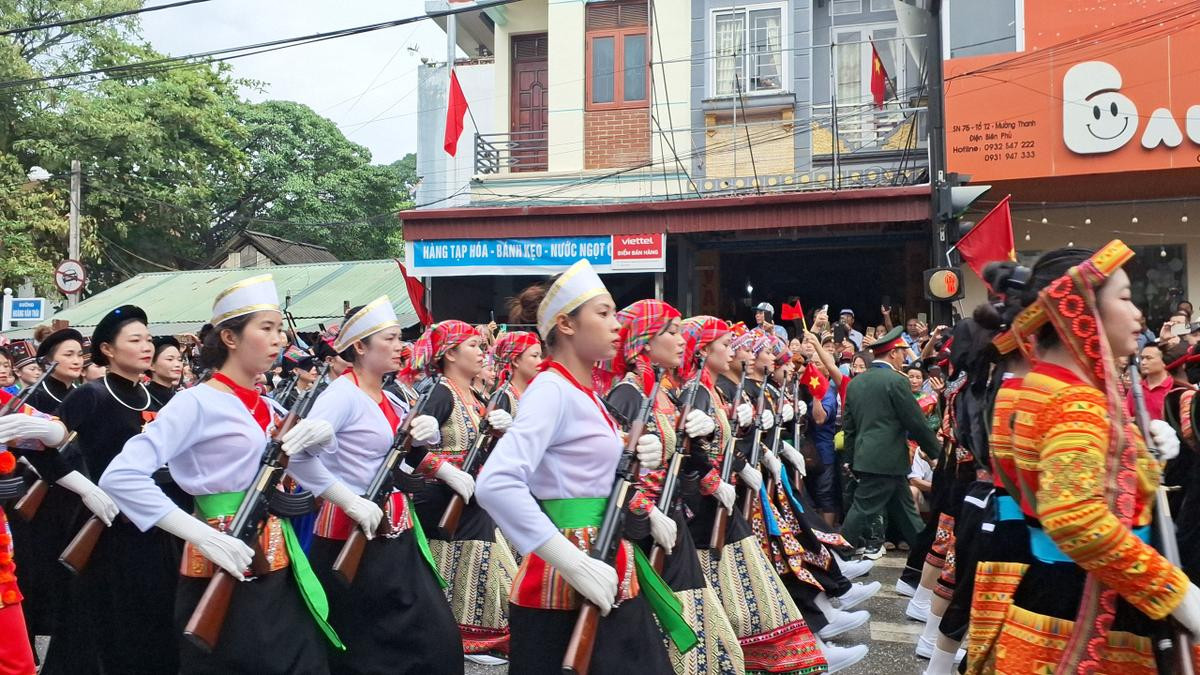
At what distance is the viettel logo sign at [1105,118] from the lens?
14.3m

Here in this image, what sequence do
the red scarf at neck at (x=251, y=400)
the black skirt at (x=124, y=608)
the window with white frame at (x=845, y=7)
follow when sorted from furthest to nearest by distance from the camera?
the window with white frame at (x=845, y=7) < the black skirt at (x=124, y=608) < the red scarf at neck at (x=251, y=400)

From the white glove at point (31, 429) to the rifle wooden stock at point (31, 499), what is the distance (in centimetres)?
98

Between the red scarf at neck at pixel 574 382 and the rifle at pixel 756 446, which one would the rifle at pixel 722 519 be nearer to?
the rifle at pixel 756 446

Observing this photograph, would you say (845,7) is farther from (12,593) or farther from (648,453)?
(12,593)

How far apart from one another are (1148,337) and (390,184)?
27588 millimetres

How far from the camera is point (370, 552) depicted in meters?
4.76

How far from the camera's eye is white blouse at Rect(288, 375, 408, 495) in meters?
4.92

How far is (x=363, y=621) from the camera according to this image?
4.65 m

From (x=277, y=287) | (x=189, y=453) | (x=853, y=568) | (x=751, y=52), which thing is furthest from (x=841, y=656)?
(x=277, y=287)

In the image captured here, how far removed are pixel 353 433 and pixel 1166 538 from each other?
3.38 meters

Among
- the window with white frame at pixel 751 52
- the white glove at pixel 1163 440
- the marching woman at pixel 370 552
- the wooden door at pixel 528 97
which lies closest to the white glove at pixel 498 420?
the marching woman at pixel 370 552

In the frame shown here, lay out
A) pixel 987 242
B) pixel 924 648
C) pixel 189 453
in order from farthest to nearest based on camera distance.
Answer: pixel 987 242 → pixel 924 648 → pixel 189 453

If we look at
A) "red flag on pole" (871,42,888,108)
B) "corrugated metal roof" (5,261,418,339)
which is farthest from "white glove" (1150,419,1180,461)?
"corrugated metal roof" (5,261,418,339)

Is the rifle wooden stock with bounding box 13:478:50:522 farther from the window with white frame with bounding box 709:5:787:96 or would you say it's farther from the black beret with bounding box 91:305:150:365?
the window with white frame with bounding box 709:5:787:96
